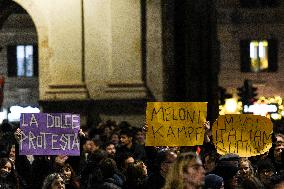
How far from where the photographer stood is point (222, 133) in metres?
13.3

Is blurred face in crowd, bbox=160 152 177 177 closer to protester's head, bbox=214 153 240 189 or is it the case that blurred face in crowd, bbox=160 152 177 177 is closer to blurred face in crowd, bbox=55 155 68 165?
protester's head, bbox=214 153 240 189

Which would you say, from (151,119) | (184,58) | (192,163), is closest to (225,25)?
(184,58)

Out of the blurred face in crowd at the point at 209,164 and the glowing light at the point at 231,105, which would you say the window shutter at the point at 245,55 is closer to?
the glowing light at the point at 231,105

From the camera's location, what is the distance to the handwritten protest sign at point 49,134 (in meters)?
12.9

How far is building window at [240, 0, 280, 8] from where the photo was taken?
48.1 meters

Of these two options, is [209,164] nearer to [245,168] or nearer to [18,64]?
[245,168]

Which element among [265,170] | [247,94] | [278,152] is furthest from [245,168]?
[247,94]

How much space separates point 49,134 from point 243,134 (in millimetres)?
2459

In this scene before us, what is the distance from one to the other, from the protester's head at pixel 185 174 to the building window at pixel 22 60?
138 feet

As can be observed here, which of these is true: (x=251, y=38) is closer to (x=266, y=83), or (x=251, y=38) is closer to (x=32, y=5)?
(x=266, y=83)

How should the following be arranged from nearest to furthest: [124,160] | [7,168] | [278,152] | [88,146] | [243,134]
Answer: [7,168], [124,160], [243,134], [278,152], [88,146]

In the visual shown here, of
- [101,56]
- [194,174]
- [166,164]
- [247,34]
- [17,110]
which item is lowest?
[17,110]

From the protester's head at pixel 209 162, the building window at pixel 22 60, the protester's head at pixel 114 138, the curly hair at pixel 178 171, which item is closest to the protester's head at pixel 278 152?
the protester's head at pixel 209 162

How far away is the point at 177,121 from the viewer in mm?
13469
